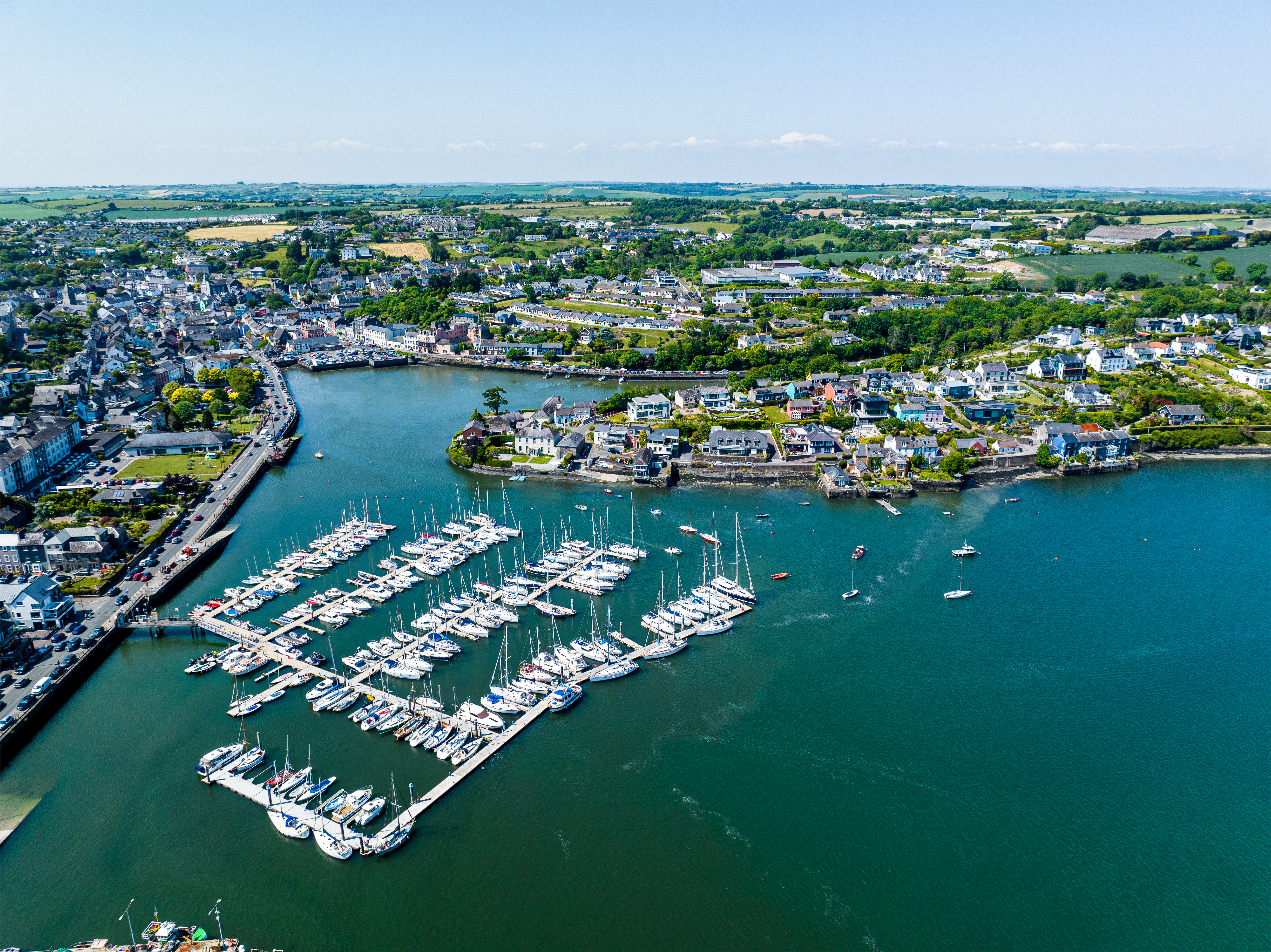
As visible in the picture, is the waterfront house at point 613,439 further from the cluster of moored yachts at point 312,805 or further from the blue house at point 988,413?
the cluster of moored yachts at point 312,805

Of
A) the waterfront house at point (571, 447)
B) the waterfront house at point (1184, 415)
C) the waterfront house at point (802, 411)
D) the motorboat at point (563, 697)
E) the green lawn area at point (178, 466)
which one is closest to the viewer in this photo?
the motorboat at point (563, 697)

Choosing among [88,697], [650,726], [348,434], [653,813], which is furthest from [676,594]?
[348,434]

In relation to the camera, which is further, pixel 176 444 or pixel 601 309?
pixel 601 309

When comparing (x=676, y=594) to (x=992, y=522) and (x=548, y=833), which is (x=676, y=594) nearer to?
(x=548, y=833)

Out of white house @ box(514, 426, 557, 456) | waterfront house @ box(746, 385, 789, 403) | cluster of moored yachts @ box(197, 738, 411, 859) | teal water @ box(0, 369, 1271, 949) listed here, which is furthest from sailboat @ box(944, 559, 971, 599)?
waterfront house @ box(746, 385, 789, 403)

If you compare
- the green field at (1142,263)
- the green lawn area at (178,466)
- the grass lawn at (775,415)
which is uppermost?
the green field at (1142,263)

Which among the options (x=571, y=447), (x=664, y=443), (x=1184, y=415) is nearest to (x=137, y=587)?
(x=571, y=447)

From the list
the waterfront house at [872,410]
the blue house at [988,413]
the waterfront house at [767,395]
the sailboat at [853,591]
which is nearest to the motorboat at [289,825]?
the sailboat at [853,591]

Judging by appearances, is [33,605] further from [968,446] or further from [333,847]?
[968,446]
